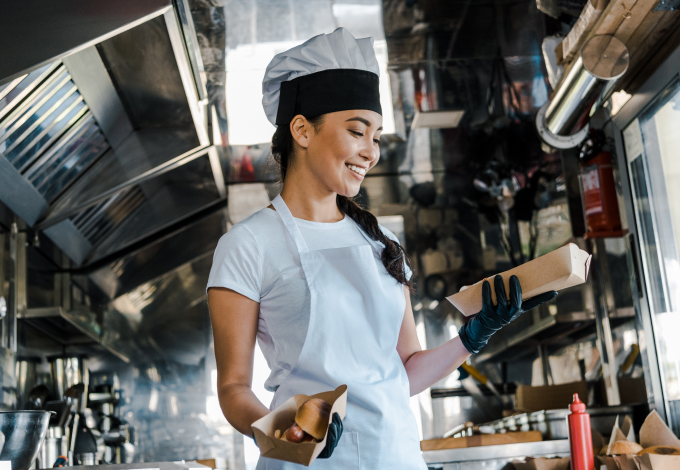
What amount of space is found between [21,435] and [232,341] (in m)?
0.59

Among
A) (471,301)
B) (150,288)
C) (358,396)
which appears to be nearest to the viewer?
(358,396)

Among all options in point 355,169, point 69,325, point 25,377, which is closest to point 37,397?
point 25,377

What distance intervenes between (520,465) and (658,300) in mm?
694

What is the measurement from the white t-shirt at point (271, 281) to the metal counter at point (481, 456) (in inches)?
50.4

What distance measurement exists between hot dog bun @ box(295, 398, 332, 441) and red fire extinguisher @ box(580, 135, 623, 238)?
1820 mm

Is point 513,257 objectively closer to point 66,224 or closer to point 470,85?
point 470,85

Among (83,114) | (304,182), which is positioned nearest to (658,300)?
(304,182)

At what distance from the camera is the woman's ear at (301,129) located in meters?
1.23

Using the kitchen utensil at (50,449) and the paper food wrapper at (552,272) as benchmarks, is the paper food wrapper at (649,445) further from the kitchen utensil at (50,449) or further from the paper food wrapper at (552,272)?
the kitchen utensil at (50,449)

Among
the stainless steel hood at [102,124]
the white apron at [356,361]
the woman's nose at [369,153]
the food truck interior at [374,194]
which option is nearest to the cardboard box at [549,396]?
the food truck interior at [374,194]

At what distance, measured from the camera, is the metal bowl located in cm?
129

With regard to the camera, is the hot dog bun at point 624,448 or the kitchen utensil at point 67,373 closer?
the hot dog bun at point 624,448

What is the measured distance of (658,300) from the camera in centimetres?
214

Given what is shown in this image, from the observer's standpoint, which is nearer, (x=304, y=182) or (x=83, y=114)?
(x=304, y=182)
